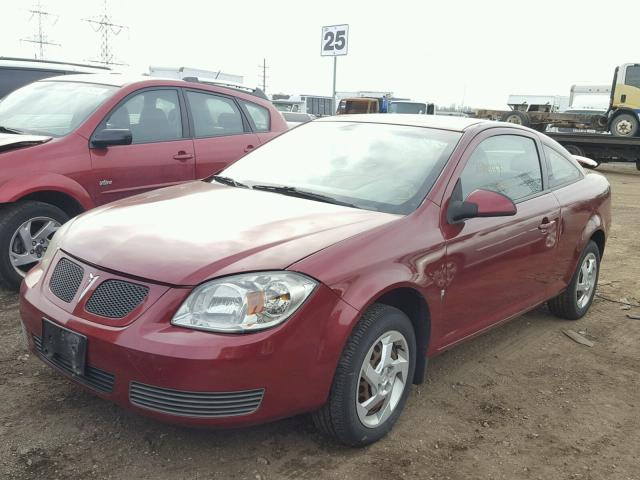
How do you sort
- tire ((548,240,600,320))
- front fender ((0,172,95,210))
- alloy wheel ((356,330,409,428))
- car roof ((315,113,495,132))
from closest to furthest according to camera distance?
alloy wheel ((356,330,409,428)) < car roof ((315,113,495,132)) < front fender ((0,172,95,210)) < tire ((548,240,600,320))

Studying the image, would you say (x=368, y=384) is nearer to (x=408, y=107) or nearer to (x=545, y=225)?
(x=545, y=225)

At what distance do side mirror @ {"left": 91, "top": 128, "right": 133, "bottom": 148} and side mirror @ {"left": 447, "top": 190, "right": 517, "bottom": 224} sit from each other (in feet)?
9.33

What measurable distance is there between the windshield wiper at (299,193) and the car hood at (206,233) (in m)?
0.06

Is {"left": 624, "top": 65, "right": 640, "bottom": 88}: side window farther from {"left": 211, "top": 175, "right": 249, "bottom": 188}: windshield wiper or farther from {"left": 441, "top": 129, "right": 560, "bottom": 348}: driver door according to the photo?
{"left": 211, "top": 175, "right": 249, "bottom": 188}: windshield wiper

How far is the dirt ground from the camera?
2.63 metres

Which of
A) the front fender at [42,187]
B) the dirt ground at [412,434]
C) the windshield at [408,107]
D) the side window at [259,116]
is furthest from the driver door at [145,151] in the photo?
the windshield at [408,107]

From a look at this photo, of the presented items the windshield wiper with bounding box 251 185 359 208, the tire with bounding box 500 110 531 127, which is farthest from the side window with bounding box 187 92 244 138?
the tire with bounding box 500 110 531 127

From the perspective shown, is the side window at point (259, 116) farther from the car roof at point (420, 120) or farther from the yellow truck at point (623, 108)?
the yellow truck at point (623, 108)

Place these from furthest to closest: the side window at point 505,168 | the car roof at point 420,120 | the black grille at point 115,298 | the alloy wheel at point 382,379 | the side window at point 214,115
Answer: the side window at point 214,115 → the car roof at point 420,120 → the side window at point 505,168 → the alloy wheel at point 382,379 → the black grille at point 115,298

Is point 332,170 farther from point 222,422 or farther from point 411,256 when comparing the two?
point 222,422

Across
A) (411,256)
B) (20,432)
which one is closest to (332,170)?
(411,256)

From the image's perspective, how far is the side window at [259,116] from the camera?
634 cm

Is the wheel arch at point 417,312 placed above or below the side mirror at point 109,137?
below

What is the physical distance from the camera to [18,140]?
14.8ft
